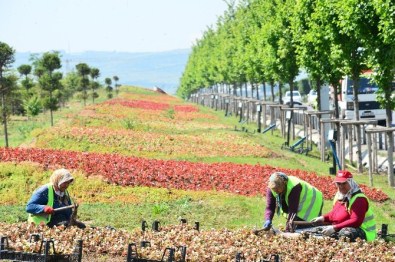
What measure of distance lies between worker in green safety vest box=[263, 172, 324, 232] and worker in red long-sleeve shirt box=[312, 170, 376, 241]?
1.71 feet

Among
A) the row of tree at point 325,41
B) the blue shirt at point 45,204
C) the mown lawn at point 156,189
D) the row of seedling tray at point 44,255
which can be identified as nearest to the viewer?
the row of seedling tray at point 44,255

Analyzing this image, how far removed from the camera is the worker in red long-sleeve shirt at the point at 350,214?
39.0ft

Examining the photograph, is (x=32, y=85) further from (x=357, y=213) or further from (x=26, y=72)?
(x=357, y=213)

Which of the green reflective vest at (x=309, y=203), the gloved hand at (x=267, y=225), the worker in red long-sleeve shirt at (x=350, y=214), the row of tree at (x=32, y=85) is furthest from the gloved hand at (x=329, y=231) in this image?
the row of tree at (x=32, y=85)

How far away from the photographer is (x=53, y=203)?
487 inches

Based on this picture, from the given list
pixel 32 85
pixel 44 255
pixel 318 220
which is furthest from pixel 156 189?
pixel 32 85

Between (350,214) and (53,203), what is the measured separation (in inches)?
175

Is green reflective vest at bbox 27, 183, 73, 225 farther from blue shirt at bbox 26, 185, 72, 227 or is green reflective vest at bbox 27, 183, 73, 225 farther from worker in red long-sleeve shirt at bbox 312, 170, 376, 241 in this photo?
worker in red long-sleeve shirt at bbox 312, 170, 376, 241

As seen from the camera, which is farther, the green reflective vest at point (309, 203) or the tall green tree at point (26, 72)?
the tall green tree at point (26, 72)

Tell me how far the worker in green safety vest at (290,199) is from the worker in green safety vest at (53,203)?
2.90m

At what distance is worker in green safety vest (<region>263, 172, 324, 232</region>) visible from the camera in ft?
39.7

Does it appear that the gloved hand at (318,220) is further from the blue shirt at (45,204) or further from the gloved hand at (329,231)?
the blue shirt at (45,204)

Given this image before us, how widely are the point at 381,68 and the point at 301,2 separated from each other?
9.22 metres

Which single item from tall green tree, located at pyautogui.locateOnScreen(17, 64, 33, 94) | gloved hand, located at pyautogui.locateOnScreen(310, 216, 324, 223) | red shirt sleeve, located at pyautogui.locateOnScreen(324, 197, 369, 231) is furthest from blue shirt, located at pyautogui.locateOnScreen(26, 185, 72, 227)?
tall green tree, located at pyautogui.locateOnScreen(17, 64, 33, 94)
